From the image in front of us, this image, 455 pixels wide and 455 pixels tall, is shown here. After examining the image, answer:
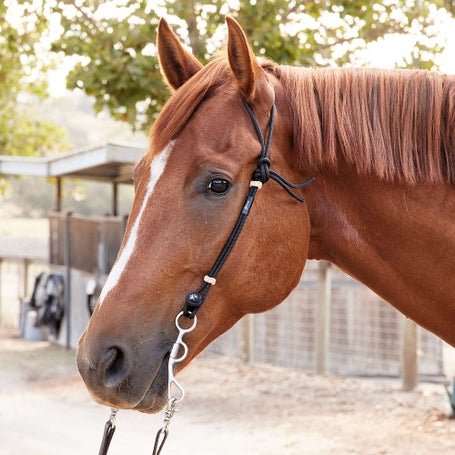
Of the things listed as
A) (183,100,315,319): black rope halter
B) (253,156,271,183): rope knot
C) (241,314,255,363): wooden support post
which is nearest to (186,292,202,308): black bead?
Answer: (183,100,315,319): black rope halter

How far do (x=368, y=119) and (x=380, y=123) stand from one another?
0.04 metres

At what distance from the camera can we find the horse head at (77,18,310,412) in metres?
2.10

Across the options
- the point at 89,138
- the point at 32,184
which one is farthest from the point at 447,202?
the point at 89,138

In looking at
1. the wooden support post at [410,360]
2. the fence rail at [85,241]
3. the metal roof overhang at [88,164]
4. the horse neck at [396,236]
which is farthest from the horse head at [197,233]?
the fence rail at [85,241]

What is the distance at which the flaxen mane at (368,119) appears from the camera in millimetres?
2236

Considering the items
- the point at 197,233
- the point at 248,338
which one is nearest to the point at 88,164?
the point at 248,338

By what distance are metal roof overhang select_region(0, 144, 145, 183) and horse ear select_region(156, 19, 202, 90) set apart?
6.22m

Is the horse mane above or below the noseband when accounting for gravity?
above

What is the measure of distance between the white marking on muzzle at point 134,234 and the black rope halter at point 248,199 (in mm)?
212

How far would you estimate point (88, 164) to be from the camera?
33.2ft

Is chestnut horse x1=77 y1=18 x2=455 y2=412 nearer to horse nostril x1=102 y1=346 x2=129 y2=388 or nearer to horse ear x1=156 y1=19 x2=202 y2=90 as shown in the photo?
horse nostril x1=102 y1=346 x2=129 y2=388

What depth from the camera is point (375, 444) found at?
5723 mm

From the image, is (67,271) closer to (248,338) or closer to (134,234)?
(248,338)

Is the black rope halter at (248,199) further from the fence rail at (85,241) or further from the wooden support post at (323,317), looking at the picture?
the fence rail at (85,241)
